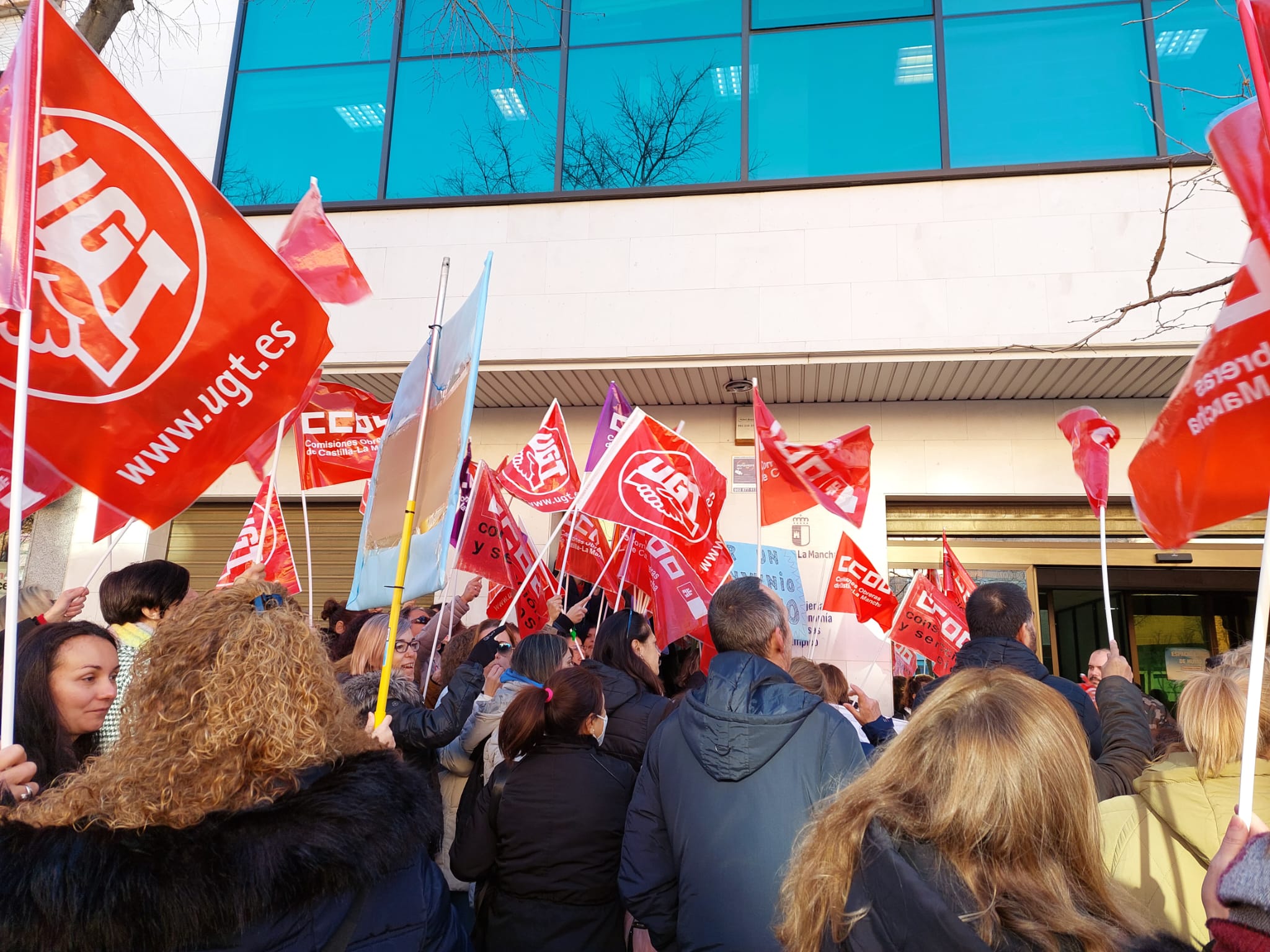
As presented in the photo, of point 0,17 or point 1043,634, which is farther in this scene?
point 0,17

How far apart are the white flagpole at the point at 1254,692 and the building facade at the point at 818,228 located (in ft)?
26.0

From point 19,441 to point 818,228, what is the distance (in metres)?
9.12

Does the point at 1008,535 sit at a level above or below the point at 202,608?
above

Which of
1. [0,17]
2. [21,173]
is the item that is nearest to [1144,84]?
[21,173]

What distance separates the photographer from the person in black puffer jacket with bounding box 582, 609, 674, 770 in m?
4.07

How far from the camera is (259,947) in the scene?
1.74m

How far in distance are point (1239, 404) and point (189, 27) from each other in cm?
1382

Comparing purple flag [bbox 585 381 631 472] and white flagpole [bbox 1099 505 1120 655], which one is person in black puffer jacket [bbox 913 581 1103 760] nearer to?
white flagpole [bbox 1099 505 1120 655]

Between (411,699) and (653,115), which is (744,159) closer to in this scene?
(653,115)

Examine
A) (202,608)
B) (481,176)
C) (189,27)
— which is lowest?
(202,608)

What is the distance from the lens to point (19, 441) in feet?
7.68

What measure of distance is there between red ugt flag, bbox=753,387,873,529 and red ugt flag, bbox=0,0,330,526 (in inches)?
195

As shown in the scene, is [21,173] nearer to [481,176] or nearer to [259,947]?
[259,947]

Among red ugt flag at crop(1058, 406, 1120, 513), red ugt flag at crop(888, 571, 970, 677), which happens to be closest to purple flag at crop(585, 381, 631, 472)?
red ugt flag at crop(888, 571, 970, 677)
